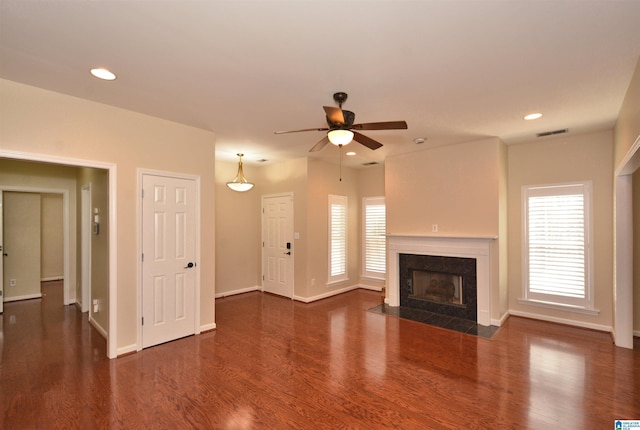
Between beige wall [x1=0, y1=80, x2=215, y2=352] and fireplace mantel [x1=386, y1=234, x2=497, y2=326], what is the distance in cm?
317

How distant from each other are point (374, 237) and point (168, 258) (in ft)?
14.4

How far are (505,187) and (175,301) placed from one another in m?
5.26

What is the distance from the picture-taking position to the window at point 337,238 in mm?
6465

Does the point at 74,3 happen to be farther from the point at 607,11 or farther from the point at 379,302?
the point at 379,302

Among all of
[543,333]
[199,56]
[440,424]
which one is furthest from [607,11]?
[543,333]

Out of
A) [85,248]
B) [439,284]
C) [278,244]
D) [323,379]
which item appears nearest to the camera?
[323,379]

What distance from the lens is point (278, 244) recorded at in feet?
21.3

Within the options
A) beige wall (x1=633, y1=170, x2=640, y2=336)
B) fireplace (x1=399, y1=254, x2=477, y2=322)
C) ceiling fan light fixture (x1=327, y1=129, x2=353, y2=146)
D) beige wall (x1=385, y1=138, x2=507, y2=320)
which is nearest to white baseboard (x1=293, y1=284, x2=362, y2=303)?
fireplace (x1=399, y1=254, x2=477, y2=322)

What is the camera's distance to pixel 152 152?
376 cm

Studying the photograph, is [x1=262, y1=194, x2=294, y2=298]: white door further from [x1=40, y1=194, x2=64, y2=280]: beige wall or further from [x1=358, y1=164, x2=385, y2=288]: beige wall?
[x1=40, y1=194, x2=64, y2=280]: beige wall

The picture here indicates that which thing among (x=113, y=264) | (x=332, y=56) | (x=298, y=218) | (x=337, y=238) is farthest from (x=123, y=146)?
(x=337, y=238)

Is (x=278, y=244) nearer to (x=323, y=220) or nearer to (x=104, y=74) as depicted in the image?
(x=323, y=220)

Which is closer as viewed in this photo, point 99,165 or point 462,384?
point 462,384

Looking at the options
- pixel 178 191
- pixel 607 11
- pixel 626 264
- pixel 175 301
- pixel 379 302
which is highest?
pixel 607 11
